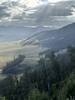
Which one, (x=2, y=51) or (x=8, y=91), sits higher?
(x=8, y=91)

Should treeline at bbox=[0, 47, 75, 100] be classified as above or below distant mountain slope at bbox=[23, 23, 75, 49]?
above

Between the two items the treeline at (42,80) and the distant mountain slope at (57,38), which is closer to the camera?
the treeline at (42,80)

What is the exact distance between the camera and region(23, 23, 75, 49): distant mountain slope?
109600mm

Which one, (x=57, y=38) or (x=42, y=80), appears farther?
(x=57, y=38)

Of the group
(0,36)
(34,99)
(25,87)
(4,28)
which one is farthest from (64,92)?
(4,28)

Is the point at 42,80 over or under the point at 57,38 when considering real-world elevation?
over

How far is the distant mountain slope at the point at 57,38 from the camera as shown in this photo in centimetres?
10960

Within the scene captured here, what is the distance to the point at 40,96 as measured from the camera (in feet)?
116

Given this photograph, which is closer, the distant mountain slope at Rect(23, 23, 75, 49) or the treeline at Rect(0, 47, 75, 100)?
the treeline at Rect(0, 47, 75, 100)

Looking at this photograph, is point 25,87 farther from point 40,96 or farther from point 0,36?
point 0,36

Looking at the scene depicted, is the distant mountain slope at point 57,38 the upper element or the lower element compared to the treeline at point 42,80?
lower

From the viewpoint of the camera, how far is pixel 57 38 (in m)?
119

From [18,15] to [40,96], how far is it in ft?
525

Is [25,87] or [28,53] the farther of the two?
[28,53]
